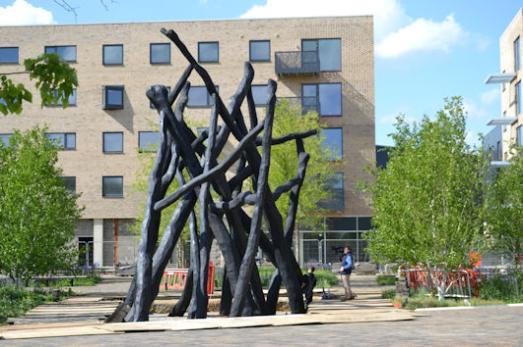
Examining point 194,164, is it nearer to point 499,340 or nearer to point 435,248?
point 499,340

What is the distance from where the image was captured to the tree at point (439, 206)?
21.4 meters

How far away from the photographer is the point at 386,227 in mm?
23109

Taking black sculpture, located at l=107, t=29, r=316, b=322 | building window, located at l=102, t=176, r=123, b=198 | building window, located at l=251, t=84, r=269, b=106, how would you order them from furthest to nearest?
building window, located at l=102, t=176, r=123, b=198 → building window, located at l=251, t=84, r=269, b=106 → black sculpture, located at l=107, t=29, r=316, b=322

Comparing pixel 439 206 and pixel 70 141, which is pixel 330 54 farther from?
pixel 439 206

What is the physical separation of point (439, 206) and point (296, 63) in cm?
3026

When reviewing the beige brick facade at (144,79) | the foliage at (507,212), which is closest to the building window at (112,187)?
the beige brick facade at (144,79)

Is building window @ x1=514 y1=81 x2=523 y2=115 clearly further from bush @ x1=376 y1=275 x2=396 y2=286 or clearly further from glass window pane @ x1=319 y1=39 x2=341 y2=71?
bush @ x1=376 y1=275 x2=396 y2=286

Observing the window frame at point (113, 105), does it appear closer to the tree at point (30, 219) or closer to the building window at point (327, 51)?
the building window at point (327, 51)

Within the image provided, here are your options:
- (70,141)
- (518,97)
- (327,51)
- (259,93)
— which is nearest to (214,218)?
(259,93)

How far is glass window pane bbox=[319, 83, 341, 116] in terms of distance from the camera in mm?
51688

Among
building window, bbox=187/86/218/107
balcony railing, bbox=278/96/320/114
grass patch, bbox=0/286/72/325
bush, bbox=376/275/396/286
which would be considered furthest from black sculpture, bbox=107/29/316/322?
building window, bbox=187/86/218/107

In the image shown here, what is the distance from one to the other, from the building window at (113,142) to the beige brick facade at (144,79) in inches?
12.4

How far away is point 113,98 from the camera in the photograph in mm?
52031

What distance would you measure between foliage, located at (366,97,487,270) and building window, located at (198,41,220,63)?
29.2 m
